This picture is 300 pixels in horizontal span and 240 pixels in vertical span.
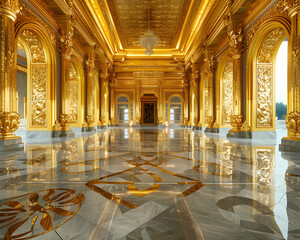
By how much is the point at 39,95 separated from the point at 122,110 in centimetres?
1106

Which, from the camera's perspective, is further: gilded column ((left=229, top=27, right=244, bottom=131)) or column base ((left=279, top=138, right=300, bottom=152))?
gilded column ((left=229, top=27, right=244, bottom=131))

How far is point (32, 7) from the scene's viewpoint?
4.70 m

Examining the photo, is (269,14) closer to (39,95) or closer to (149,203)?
(149,203)

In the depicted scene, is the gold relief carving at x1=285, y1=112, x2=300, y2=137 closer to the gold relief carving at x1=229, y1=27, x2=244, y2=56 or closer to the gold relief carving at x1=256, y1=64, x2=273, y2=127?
the gold relief carving at x1=256, y1=64, x2=273, y2=127

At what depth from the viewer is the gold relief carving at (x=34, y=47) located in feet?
16.5

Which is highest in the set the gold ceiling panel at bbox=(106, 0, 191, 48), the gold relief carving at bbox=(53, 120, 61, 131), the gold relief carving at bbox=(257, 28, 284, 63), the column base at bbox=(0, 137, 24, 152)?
the gold ceiling panel at bbox=(106, 0, 191, 48)

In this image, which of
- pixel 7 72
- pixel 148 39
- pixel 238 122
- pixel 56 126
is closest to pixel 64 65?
pixel 56 126

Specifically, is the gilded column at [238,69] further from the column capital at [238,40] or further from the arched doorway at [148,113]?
the arched doorway at [148,113]

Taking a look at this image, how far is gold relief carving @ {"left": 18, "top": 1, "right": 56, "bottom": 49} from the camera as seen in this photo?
4.37 metres

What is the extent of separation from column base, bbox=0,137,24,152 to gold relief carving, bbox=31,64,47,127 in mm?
2080

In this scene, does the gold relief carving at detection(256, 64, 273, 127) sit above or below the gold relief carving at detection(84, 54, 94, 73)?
below

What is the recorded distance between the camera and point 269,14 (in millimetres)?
4824

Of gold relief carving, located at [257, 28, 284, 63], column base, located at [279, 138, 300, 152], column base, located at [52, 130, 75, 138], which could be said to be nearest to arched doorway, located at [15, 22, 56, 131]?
column base, located at [52, 130, 75, 138]

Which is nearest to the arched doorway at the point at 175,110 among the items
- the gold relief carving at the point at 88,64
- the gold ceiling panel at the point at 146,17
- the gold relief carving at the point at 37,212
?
the gold ceiling panel at the point at 146,17
